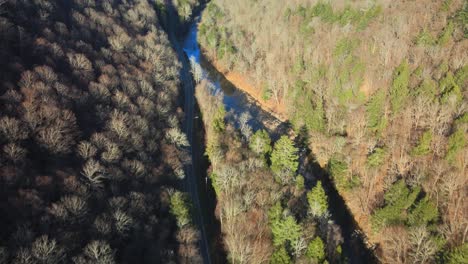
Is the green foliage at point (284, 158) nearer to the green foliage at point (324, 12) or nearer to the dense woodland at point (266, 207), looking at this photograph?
the dense woodland at point (266, 207)

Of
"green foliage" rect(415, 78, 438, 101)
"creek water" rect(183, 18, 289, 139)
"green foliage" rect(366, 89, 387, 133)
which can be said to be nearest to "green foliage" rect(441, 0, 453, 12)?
"green foliage" rect(415, 78, 438, 101)

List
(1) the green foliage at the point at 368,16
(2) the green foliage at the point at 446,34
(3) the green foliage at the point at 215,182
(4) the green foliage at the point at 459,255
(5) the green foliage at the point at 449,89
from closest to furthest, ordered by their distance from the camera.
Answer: (4) the green foliage at the point at 459,255
(3) the green foliage at the point at 215,182
(5) the green foliage at the point at 449,89
(2) the green foliage at the point at 446,34
(1) the green foliage at the point at 368,16

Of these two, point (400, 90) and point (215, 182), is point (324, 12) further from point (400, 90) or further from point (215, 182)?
point (215, 182)

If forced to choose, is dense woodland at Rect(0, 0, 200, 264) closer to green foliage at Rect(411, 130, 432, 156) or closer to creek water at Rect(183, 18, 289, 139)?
creek water at Rect(183, 18, 289, 139)

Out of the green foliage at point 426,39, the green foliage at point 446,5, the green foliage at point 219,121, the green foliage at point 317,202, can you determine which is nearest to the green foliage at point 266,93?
the green foliage at point 219,121

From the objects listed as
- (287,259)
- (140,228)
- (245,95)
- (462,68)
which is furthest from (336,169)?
(245,95)

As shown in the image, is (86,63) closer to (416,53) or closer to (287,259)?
Result: (287,259)
